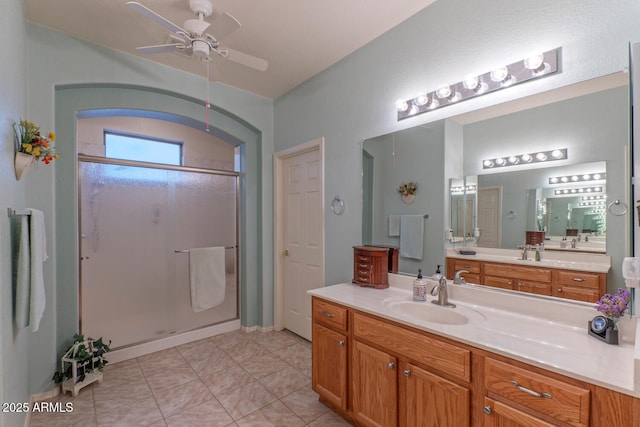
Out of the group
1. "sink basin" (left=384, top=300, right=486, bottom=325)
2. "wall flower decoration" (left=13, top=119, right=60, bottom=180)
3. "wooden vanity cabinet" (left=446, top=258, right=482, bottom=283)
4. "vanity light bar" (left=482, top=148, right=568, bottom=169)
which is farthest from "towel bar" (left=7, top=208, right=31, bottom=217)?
"vanity light bar" (left=482, top=148, right=568, bottom=169)

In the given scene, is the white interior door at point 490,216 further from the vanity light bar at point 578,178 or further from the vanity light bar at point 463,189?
the vanity light bar at point 578,178

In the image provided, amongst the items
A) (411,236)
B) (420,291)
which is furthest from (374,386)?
(411,236)

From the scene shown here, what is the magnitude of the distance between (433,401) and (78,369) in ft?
8.69

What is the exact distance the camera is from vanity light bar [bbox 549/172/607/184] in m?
1.44

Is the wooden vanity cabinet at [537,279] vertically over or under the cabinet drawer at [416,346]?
over

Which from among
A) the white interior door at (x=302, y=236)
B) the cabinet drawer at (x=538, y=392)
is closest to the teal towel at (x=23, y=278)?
the white interior door at (x=302, y=236)

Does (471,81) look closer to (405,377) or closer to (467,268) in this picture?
(467,268)

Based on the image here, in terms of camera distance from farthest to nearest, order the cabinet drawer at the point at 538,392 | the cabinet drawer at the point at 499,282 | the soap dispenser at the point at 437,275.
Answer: the soap dispenser at the point at 437,275, the cabinet drawer at the point at 499,282, the cabinet drawer at the point at 538,392

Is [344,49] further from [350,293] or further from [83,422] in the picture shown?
[83,422]

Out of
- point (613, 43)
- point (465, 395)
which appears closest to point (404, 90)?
point (613, 43)

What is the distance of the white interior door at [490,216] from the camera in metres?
1.79

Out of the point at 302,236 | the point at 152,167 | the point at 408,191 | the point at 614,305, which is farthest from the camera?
the point at 302,236

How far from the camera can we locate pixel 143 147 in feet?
11.7

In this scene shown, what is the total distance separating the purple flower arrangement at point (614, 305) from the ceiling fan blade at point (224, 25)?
236cm
